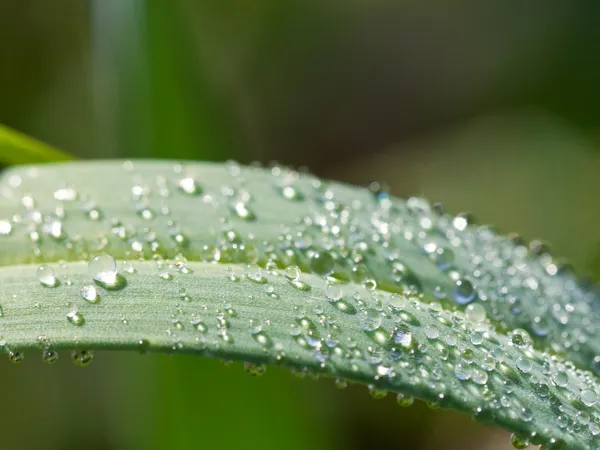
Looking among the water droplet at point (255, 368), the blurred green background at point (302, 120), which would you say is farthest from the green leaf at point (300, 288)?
the blurred green background at point (302, 120)

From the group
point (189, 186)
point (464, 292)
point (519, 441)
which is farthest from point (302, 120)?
point (519, 441)

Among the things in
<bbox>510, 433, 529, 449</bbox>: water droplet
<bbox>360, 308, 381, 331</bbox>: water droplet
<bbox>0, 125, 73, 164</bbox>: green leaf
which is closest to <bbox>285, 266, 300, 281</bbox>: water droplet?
<bbox>360, 308, 381, 331</bbox>: water droplet

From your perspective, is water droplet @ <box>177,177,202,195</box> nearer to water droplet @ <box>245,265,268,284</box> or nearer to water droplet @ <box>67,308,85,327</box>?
water droplet @ <box>245,265,268,284</box>

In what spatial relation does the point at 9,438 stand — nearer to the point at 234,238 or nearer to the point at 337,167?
the point at 234,238

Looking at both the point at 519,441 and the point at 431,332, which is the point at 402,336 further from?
the point at 519,441

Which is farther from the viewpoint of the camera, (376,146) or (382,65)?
(382,65)

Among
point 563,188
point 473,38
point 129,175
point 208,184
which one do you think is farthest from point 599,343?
point 473,38
